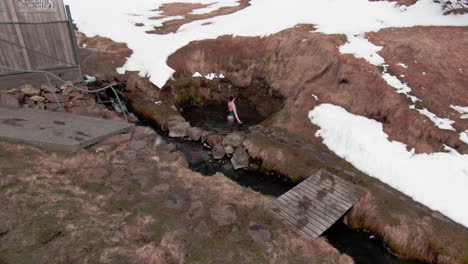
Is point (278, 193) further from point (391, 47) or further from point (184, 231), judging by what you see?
point (391, 47)

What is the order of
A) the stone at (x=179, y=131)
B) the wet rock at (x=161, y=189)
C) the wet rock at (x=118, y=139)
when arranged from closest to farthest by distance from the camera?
1. the wet rock at (x=161, y=189)
2. the wet rock at (x=118, y=139)
3. the stone at (x=179, y=131)

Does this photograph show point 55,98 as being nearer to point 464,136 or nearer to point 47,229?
point 47,229

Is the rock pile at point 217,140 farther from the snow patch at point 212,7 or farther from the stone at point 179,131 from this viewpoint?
the snow patch at point 212,7

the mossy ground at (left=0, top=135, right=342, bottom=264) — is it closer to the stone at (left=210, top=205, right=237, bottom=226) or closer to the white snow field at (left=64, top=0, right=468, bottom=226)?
the stone at (left=210, top=205, right=237, bottom=226)

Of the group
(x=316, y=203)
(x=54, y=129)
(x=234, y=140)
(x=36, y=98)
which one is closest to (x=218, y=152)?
(x=234, y=140)

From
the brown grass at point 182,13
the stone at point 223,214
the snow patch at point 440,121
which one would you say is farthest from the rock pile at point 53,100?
the snow patch at point 440,121

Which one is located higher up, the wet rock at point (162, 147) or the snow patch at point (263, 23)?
the snow patch at point (263, 23)

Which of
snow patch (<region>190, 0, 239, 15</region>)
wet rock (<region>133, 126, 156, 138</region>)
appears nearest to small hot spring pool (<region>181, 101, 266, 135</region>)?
wet rock (<region>133, 126, 156, 138</region>)
